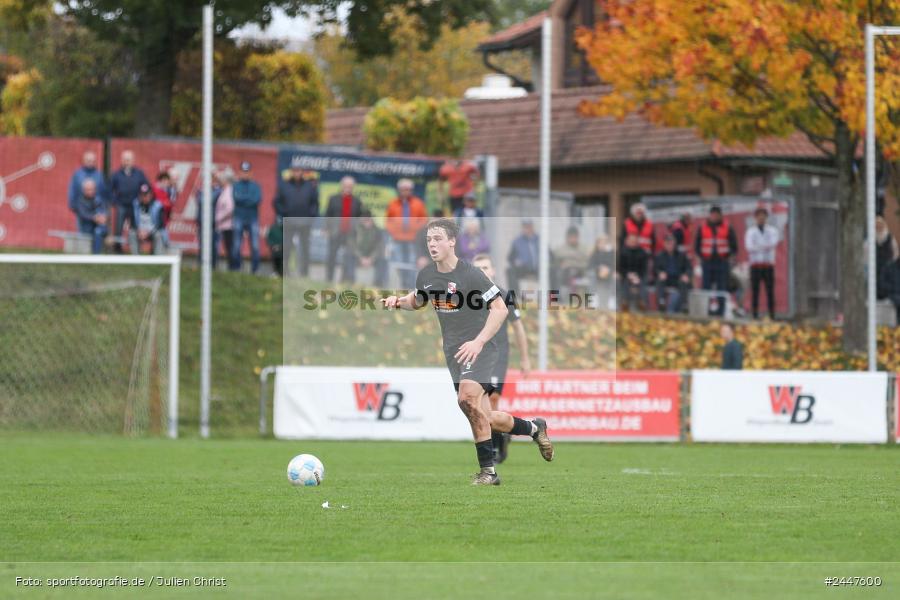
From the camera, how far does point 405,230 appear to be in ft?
81.8

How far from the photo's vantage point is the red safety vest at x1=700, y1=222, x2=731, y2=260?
2603 centimetres

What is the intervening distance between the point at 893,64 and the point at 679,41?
355 cm

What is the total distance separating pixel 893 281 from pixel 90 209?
46.3ft

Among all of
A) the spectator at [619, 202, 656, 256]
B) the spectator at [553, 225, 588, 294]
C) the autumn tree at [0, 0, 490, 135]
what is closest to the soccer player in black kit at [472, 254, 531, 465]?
the spectator at [553, 225, 588, 294]

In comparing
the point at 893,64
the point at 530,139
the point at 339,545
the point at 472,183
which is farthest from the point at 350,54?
the point at 339,545

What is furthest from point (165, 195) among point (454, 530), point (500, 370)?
point (454, 530)

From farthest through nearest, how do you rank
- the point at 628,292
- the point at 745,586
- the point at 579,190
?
the point at 579,190 < the point at 628,292 < the point at 745,586

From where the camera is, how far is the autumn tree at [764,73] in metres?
22.8

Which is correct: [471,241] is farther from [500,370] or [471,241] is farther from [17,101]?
[17,101]

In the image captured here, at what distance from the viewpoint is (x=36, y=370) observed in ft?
71.1

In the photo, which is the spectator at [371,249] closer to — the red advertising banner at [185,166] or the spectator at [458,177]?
the red advertising banner at [185,166]

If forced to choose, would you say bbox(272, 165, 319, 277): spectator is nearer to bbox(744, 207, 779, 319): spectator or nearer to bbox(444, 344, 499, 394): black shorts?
bbox(744, 207, 779, 319): spectator

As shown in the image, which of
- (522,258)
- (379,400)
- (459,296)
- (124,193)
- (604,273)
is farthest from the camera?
(604,273)

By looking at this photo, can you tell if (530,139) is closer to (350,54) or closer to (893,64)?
(893,64)
